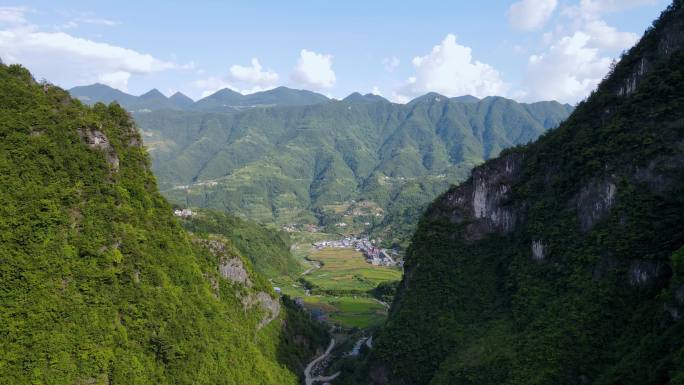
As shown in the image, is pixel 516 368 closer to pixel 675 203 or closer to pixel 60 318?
pixel 675 203

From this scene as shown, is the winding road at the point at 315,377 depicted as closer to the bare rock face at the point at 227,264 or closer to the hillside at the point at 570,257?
the hillside at the point at 570,257

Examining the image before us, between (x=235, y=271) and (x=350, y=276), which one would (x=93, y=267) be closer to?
(x=235, y=271)

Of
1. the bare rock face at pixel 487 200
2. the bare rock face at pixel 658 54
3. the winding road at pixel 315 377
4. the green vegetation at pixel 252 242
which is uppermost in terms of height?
the bare rock face at pixel 658 54

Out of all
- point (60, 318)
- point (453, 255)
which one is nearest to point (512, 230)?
point (453, 255)

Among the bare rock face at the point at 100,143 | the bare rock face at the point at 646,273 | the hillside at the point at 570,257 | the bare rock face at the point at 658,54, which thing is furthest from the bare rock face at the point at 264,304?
the bare rock face at the point at 658,54

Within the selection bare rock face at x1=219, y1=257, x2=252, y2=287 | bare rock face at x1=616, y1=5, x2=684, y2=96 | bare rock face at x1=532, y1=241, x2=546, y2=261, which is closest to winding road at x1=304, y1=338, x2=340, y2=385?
bare rock face at x1=219, y1=257, x2=252, y2=287
